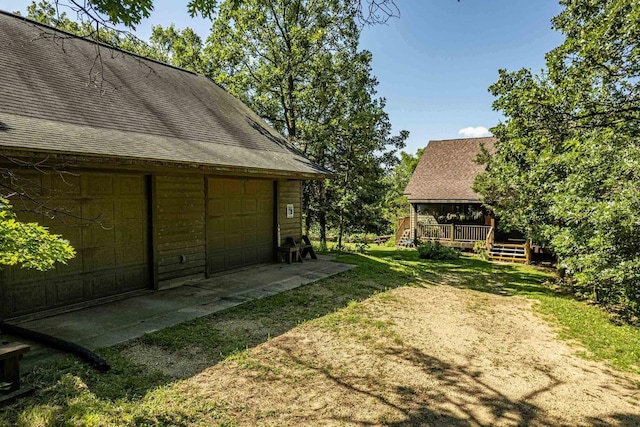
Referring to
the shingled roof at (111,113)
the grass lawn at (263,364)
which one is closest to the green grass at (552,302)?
the grass lawn at (263,364)

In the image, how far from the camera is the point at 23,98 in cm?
648

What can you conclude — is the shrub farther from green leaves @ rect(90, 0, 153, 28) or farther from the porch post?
green leaves @ rect(90, 0, 153, 28)

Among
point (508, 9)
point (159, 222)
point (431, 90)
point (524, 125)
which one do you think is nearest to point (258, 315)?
point (159, 222)

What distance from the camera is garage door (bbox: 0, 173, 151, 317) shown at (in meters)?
5.87

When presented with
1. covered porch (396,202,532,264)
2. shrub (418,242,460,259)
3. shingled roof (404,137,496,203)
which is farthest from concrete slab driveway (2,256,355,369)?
shingled roof (404,137,496,203)

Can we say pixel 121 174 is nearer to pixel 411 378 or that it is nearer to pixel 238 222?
pixel 238 222

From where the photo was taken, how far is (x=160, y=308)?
658 centimetres

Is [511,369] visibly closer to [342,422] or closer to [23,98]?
[342,422]

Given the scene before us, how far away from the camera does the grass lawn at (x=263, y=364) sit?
3.47m

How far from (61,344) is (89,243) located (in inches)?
95.4

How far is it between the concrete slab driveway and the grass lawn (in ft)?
1.13

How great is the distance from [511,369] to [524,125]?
4834mm

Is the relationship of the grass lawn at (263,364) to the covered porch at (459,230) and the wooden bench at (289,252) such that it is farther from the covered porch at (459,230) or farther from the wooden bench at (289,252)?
the covered porch at (459,230)

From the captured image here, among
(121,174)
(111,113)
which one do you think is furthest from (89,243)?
(111,113)
